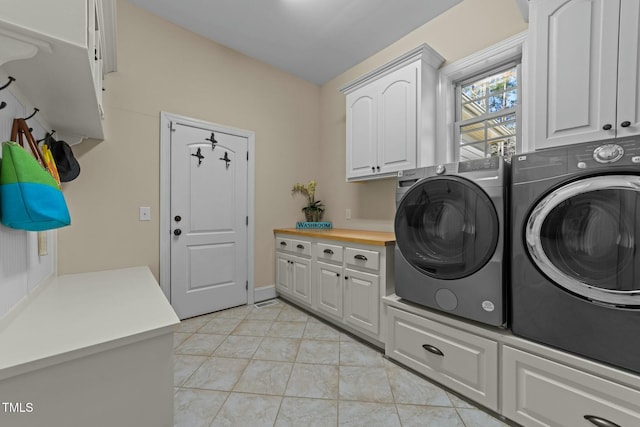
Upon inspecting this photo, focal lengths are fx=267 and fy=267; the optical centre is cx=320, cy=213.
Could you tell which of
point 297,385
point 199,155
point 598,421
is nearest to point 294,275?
point 297,385

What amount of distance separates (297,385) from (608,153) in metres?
1.93

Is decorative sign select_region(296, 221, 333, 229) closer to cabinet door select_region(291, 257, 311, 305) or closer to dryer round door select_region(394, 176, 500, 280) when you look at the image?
cabinet door select_region(291, 257, 311, 305)

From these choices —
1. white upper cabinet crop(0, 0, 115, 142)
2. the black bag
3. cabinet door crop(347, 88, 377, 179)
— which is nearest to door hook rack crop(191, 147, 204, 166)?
the black bag

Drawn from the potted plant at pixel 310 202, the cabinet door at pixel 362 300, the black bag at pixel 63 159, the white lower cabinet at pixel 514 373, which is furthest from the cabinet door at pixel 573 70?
the black bag at pixel 63 159

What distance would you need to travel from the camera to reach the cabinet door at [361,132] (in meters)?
2.55

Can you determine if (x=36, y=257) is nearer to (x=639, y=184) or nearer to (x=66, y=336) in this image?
(x=66, y=336)

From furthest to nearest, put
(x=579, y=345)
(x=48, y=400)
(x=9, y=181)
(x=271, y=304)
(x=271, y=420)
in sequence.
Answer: (x=271, y=304) < (x=271, y=420) < (x=579, y=345) < (x=9, y=181) < (x=48, y=400)

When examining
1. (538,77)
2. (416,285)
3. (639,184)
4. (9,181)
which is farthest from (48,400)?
(538,77)

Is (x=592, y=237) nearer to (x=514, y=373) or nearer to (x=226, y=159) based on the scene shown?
(x=514, y=373)

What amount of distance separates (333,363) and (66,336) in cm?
151

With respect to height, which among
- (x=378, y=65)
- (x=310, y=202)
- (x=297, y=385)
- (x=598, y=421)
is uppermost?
(x=378, y=65)

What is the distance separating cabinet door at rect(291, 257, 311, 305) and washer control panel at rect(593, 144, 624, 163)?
7.07ft

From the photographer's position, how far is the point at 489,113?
2.19 metres

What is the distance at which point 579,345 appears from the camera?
44.5 inches
